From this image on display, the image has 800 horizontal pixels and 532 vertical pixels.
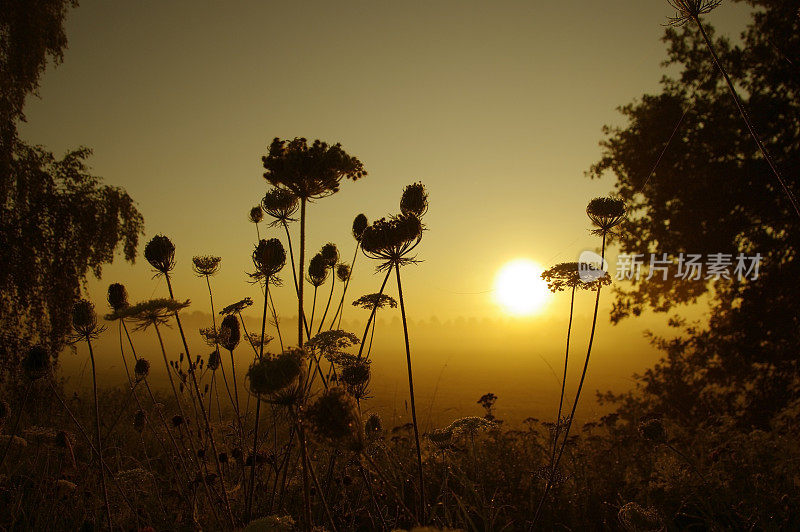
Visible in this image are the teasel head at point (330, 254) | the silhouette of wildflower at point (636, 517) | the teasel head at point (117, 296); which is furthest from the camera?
the teasel head at point (330, 254)

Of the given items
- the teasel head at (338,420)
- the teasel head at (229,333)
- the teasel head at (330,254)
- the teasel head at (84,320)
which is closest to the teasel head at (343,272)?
the teasel head at (330,254)

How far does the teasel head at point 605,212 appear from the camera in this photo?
10.4 feet

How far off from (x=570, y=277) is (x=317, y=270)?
2110mm

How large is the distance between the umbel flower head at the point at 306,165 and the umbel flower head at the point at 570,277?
1.55 m

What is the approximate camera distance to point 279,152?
2.84m

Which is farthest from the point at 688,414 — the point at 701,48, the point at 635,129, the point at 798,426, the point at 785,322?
the point at 701,48

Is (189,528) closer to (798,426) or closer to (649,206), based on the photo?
(798,426)

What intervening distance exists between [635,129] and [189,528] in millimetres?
13552

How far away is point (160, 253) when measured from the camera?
3348mm

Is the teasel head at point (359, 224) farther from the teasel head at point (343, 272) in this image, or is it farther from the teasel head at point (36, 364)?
the teasel head at point (36, 364)

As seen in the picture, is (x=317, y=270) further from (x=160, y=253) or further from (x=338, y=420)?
(x=338, y=420)

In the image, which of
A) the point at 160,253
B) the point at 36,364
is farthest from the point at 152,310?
the point at 36,364

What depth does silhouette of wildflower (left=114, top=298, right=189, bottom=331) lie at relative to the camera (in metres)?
2.69

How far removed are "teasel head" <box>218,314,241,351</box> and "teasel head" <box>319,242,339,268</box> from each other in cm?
99
